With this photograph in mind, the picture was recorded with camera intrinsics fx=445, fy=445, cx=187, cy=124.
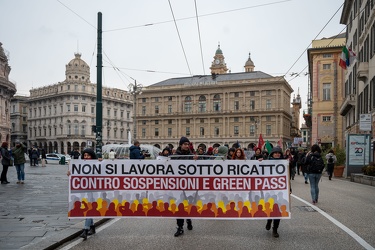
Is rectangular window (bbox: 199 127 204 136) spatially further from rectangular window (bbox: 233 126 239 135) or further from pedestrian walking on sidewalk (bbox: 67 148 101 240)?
pedestrian walking on sidewalk (bbox: 67 148 101 240)

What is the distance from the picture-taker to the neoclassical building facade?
11231 centimetres

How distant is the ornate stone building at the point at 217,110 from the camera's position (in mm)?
96875

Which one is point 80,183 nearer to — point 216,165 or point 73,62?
point 216,165

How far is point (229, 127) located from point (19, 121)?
213 feet

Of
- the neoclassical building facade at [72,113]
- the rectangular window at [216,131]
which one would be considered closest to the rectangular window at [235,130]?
the rectangular window at [216,131]

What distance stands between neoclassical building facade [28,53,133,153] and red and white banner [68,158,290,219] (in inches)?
4209

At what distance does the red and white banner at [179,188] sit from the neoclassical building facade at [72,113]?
351ft

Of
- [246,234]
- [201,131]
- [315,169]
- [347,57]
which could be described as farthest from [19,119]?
[246,234]

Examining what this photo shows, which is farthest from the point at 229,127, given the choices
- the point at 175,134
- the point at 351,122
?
the point at 351,122

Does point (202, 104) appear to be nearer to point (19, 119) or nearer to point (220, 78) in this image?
point (220, 78)

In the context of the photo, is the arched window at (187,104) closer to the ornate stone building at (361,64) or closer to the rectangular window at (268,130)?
the rectangular window at (268,130)

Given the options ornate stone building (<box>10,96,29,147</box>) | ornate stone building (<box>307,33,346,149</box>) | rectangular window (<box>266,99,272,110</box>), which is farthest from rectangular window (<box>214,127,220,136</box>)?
ornate stone building (<box>10,96,29,147</box>)

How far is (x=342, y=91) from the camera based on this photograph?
56.2 meters

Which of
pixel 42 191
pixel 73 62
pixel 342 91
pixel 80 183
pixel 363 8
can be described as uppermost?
pixel 73 62
